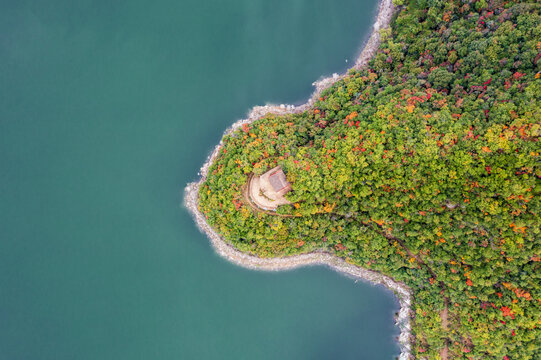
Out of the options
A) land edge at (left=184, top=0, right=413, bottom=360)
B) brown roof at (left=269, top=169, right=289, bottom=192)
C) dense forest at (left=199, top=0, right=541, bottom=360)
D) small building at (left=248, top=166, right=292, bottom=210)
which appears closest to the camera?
dense forest at (left=199, top=0, right=541, bottom=360)

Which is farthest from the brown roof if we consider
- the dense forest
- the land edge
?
the land edge

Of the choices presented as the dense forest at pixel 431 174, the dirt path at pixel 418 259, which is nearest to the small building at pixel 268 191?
the dirt path at pixel 418 259

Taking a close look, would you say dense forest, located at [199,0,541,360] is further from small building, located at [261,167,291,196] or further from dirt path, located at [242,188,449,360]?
small building, located at [261,167,291,196]

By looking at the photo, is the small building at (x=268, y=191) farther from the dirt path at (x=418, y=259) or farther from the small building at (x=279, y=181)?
the dirt path at (x=418, y=259)

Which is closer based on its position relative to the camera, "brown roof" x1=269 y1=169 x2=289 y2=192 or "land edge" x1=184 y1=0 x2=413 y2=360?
"brown roof" x1=269 y1=169 x2=289 y2=192

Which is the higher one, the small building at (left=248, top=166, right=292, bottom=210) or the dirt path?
the small building at (left=248, top=166, right=292, bottom=210)

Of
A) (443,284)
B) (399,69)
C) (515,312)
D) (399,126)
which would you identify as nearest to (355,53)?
(399,69)

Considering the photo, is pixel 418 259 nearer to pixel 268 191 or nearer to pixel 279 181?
pixel 279 181

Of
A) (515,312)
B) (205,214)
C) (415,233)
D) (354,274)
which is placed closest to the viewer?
(515,312)

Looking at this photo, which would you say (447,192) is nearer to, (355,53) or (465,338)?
(465,338)
